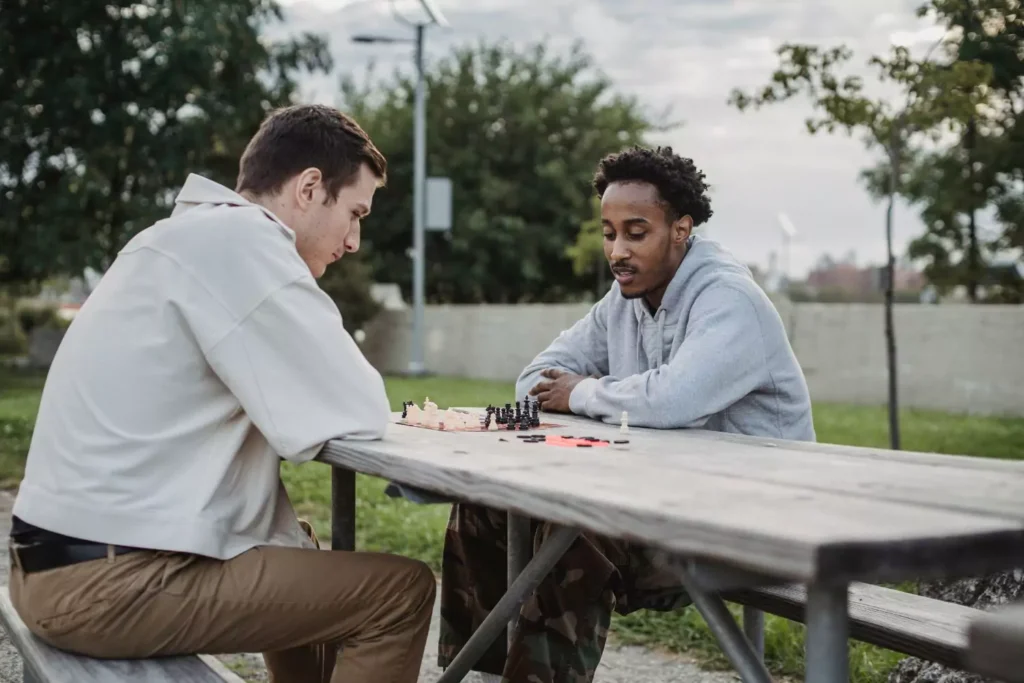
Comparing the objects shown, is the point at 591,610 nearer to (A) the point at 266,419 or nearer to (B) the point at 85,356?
(A) the point at 266,419

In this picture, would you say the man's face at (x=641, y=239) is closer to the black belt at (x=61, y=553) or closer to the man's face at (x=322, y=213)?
the man's face at (x=322, y=213)

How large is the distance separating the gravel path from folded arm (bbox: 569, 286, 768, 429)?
128 cm

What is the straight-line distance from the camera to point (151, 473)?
2309mm

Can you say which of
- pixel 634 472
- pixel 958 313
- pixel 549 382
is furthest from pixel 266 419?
pixel 958 313

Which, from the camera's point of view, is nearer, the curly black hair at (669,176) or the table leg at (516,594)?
the table leg at (516,594)

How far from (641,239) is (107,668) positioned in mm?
2012

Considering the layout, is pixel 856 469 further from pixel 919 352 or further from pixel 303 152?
pixel 919 352

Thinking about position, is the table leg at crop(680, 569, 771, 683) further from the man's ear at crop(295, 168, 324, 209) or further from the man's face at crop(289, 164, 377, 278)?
the man's ear at crop(295, 168, 324, 209)

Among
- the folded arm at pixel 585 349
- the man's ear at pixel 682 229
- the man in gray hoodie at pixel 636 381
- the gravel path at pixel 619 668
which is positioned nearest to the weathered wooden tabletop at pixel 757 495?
the man in gray hoodie at pixel 636 381

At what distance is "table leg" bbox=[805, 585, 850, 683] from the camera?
4.95 feet

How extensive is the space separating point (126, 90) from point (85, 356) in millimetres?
20514

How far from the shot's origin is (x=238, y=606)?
2295 millimetres

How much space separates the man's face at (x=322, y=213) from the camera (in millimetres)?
2693

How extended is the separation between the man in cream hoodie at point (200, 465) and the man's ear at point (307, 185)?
205 mm
